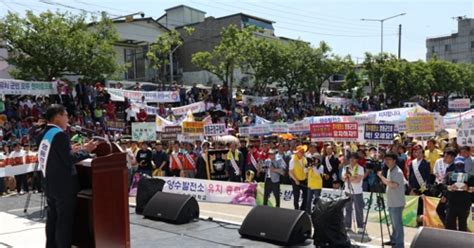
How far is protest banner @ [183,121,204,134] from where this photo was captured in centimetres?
1479

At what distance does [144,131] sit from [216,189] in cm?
355

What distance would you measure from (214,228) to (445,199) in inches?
163

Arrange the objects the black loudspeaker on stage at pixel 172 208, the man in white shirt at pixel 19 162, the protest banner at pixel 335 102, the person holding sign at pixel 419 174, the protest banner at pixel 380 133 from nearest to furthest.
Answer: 1. the black loudspeaker on stage at pixel 172 208
2. the person holding sign at pixel 419 174
3. the protest banner at pixel 380 133
4. the man in white shirt at pixel 19 162
5. the protest banner at pixel 335 102

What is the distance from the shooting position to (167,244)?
7707mm

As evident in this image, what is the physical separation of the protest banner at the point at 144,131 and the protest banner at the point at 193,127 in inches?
38.7

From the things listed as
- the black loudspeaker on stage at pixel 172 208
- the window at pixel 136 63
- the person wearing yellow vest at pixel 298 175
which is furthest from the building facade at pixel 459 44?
the black loudspeaker on stage at pixel 172 208

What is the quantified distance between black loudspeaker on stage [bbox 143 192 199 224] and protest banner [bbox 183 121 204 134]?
16.6 ft

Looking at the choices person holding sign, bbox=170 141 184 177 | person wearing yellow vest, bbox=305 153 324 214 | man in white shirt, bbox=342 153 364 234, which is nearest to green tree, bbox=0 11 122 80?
person holding sign, bbox=170 141 184 177

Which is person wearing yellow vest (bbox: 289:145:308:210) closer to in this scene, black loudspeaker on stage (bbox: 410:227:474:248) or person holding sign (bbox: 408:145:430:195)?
person holding sign (bbox: 408:145:430:195)

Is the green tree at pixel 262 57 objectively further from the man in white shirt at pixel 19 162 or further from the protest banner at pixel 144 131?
the man in white shirt at pixel 19 162

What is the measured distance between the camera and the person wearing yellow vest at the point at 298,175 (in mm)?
10352

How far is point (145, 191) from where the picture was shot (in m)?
10.4

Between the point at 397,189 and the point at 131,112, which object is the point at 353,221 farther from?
the point at 131,112

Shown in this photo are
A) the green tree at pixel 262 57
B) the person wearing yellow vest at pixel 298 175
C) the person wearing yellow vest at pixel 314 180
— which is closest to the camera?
the person wearing yellow vest at pixel 314 180
